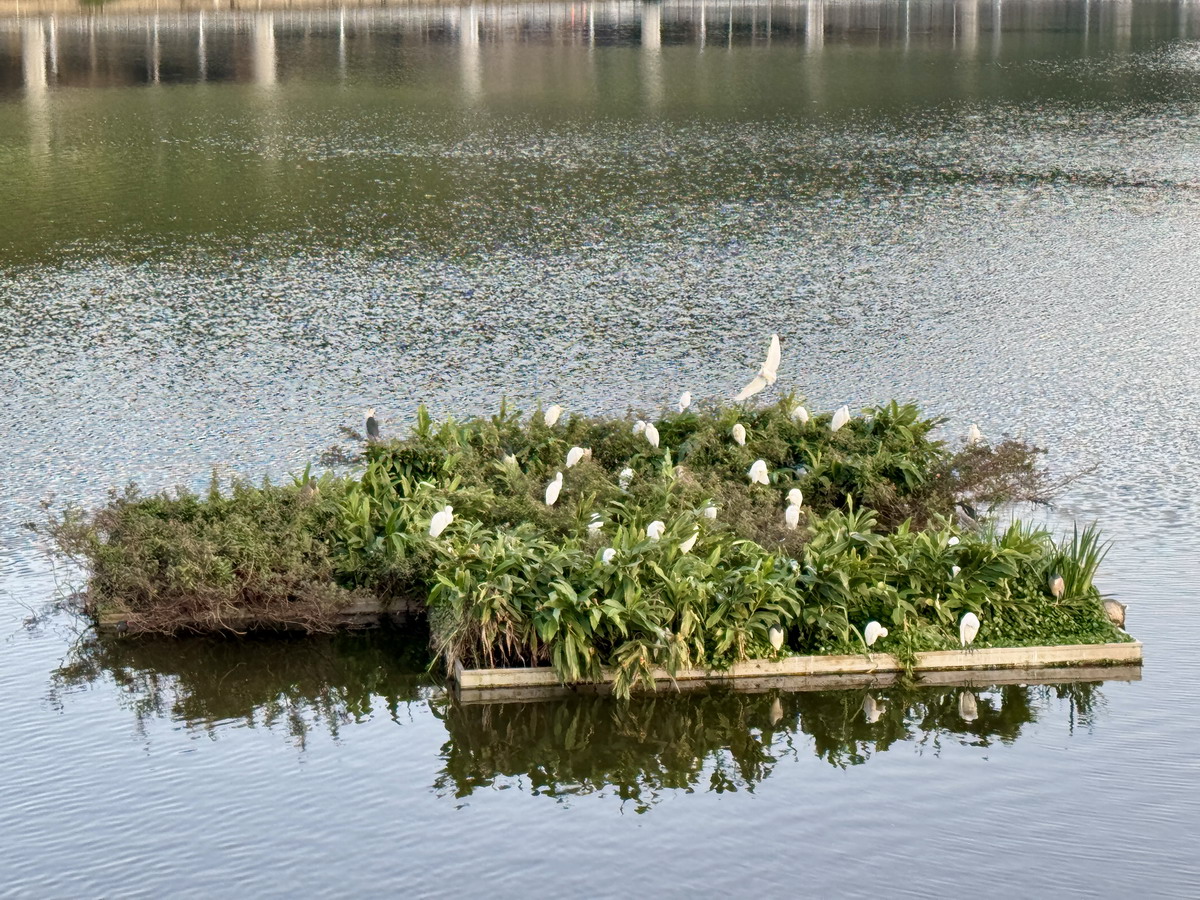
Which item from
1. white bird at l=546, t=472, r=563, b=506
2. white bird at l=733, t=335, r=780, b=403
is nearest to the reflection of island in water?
white bird at l=546, t=472, r=563, b=506

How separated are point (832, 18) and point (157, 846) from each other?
69.5m

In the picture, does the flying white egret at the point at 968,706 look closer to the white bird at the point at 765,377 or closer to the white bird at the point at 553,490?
the white bird at the point at 553,490

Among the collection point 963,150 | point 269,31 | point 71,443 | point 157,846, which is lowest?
point 157,846

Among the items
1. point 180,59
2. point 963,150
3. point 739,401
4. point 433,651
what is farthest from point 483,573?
point 180,59

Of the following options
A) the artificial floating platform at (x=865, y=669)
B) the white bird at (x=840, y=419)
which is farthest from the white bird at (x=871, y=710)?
the white bird at (x=840, y=419)

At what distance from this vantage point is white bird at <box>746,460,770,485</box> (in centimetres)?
1459

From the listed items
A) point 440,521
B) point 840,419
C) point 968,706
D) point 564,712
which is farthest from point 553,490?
point 968,706

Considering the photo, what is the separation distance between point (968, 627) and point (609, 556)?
270 centimetres

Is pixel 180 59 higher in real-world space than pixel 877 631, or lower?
higher

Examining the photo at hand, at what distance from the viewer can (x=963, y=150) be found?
122 feet

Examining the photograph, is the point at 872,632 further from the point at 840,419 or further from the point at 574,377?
the point at 574,377

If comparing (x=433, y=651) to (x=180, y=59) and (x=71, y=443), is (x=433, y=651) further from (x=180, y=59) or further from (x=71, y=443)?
(x=180, y=59)

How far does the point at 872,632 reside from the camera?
1210cm

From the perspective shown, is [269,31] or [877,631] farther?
[269,31]
